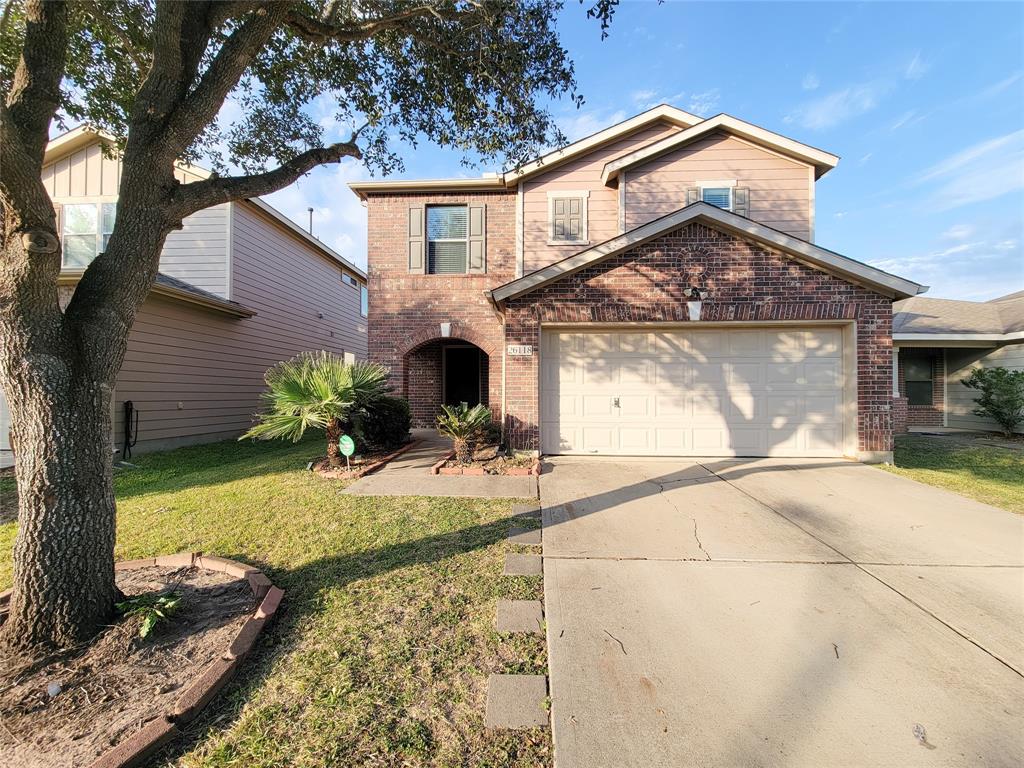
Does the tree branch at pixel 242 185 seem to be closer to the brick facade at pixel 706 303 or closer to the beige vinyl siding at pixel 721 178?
the brick facade at pixel 706 303

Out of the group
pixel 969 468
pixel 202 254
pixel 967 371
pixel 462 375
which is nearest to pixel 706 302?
pixel 969 468

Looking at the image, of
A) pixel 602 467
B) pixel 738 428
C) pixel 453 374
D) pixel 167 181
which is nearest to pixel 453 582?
pixel 167 181

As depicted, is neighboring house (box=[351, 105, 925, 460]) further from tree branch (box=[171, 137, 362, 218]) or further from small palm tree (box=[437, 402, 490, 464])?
tree branch (box=[171, 137, 362, 218])

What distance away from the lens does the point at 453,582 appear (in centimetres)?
320

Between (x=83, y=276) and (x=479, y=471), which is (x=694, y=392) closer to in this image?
(x=479, y=471)

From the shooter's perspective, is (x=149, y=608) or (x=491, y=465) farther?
(x=491, y=465)

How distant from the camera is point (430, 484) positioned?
587 cm

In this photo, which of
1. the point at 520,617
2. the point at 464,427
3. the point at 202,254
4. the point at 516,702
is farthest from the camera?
the point at 202,254

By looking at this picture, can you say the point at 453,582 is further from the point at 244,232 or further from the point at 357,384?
the point at 244,232

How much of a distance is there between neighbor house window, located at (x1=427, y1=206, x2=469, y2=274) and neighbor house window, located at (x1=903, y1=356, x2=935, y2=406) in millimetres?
13078

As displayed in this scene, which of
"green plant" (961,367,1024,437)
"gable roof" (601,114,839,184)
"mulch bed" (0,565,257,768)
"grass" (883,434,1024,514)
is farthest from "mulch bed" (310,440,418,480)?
"green plant" (961,367,1024,437)

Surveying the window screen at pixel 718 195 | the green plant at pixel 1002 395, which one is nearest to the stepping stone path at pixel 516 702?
the window screen at pixel 718 195

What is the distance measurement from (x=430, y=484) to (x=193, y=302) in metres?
7.72

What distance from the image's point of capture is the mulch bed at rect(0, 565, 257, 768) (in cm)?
189
